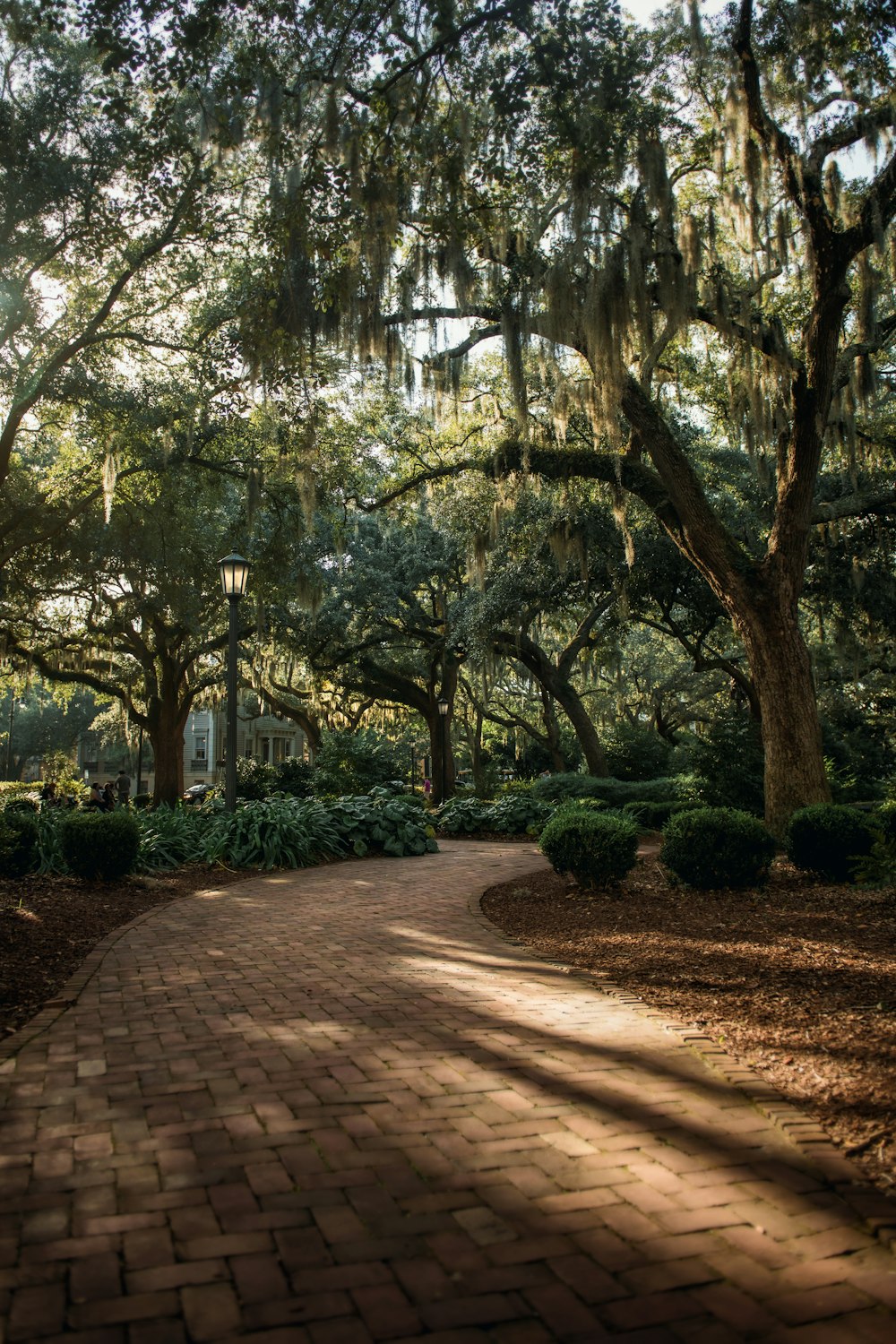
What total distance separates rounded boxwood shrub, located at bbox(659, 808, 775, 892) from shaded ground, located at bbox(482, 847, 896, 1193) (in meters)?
0.21

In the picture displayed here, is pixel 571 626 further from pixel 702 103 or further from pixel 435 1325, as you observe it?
pixel 435 1325

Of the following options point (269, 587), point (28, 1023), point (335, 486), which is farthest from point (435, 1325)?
point (269, 587)

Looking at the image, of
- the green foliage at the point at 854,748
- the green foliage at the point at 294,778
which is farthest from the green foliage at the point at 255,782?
the green foliage at the point at 854,748

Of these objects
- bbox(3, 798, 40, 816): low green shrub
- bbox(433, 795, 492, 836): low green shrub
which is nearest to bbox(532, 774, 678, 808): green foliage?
bbox(433, 795, 492, 836): low green shrub

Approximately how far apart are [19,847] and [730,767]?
994 centimetres

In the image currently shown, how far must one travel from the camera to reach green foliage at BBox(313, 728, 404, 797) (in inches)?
731

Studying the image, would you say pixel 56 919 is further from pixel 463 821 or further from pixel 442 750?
pixel 442 750

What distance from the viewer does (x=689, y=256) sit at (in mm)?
9516

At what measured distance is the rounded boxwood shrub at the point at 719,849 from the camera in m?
8.60

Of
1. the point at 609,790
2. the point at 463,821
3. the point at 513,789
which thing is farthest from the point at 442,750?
the point at 609,790

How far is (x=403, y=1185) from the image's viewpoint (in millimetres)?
2762

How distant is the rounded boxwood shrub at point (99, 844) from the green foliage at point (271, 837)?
76.9 inches

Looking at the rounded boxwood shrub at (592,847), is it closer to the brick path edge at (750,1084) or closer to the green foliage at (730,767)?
the brick path edge at (750,1084)

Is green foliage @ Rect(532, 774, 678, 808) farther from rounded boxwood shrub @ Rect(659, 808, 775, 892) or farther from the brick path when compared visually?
the brick path
